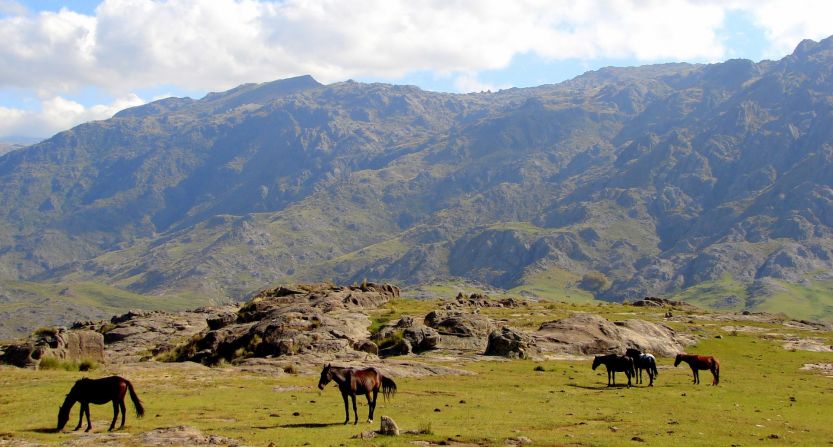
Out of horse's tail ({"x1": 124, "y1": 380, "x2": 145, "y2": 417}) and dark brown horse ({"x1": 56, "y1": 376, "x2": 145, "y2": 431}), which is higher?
dark brown horse ({"x1": 56, "y1": 376, "x2": 145, "y2": 431})

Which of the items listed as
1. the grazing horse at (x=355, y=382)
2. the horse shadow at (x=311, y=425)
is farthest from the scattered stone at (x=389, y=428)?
the horse shadow at (x=311, y=425)

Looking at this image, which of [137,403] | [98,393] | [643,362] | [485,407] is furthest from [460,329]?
[98,393]

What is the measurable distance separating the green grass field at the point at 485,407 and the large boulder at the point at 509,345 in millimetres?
2450

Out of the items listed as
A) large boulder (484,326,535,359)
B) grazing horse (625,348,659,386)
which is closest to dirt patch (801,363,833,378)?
grazing horse (625,348,659,386)

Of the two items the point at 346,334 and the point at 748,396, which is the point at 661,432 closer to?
the point at 748,396

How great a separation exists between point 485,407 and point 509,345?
2708 cm

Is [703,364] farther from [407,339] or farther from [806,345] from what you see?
[806,345]

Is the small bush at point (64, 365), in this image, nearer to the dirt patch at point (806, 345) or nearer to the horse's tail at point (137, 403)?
the horse's tail at point (137, 403)

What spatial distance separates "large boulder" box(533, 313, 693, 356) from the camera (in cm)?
7162

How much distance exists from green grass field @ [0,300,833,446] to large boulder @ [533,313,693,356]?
7433 millimetres

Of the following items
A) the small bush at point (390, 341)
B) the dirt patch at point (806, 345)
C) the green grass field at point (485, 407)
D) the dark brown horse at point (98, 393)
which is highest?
the dark brown horse at point (98, 393)

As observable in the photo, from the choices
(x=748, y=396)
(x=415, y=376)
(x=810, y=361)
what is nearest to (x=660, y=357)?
(x=810, y=361)

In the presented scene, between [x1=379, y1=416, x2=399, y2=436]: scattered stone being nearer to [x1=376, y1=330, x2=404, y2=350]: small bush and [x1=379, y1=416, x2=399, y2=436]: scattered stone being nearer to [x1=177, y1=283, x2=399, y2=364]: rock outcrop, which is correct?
[x1=177, y1=283, x2=399, y2=364]: rock outcrop

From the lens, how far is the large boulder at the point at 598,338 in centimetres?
7162
